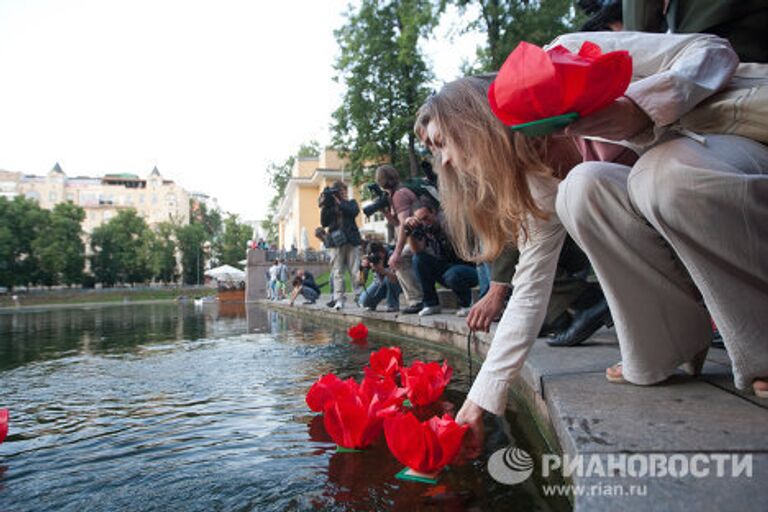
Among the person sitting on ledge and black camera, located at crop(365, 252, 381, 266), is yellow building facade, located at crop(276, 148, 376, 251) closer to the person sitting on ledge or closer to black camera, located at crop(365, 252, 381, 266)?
the person sitting on ledge

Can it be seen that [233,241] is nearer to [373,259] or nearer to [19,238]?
[19,238]

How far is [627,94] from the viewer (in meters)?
1.16

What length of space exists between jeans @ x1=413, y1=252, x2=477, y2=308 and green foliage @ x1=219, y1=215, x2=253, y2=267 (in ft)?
209

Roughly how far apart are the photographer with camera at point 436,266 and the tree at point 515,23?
10337 millimetres

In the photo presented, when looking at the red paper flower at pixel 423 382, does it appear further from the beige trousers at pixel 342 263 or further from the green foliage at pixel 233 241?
the green foliage at pixel 233 241

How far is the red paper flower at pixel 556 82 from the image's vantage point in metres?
0.95

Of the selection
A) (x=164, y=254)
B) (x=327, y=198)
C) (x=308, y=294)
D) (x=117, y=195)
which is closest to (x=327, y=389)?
(x=327, y=198)

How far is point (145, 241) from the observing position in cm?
6312

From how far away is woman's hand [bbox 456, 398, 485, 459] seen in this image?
1505 millimetres

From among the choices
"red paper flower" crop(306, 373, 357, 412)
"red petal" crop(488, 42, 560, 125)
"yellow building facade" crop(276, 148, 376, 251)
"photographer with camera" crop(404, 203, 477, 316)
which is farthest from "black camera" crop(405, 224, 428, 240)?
"yellow building facade" crop(276, 148, 376, 251)

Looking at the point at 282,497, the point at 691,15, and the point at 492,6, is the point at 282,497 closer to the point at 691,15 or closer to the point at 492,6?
the point at 691,15

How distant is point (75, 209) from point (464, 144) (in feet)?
212

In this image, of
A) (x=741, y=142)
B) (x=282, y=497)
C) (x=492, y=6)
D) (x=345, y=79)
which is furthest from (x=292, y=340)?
(x=345, y=79)

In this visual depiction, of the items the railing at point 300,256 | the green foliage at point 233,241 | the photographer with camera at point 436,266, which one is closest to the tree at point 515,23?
the photographer with camera at point 436,266
